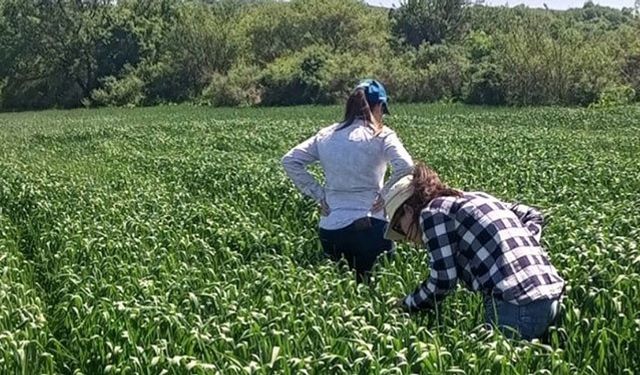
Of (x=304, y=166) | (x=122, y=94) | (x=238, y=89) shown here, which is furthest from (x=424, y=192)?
(x=122, y=94)

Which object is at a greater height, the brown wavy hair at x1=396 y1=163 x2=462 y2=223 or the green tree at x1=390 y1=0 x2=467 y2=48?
the green tree at x1=390 y1=0 x2=467 y2=48

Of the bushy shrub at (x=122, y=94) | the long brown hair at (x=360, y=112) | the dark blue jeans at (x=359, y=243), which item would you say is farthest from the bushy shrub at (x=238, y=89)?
the long brown hair at (x=360, y=112)

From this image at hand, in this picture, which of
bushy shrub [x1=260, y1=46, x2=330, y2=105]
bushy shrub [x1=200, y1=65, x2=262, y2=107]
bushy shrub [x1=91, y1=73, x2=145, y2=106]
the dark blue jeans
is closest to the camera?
the dark blue jeans

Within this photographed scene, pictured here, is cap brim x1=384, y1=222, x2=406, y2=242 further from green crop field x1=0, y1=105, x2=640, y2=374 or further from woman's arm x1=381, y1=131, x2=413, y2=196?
woman's arm x1=381, y1=131, x2=413, y2=196

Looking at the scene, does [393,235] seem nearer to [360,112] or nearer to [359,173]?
[359,173]

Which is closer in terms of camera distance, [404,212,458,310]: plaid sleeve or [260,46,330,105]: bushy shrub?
[404,212,458,310]: plaid sleeve

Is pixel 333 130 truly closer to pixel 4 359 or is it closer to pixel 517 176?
pixel 4 359

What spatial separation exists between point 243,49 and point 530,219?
245 feet

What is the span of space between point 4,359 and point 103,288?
1.36 m

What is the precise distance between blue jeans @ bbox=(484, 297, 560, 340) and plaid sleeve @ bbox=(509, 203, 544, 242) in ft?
1.27

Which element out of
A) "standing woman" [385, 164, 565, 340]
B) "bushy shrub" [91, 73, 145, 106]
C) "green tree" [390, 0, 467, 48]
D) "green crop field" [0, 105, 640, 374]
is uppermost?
"green tree" [390, 0, 467, 48]

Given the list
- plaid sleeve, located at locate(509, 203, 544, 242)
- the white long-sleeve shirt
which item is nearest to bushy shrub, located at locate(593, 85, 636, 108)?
the white long-sleeve shirt

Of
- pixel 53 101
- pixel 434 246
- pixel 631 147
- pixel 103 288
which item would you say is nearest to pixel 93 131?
pixel 631 147

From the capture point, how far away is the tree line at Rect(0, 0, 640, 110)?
59.6 m
